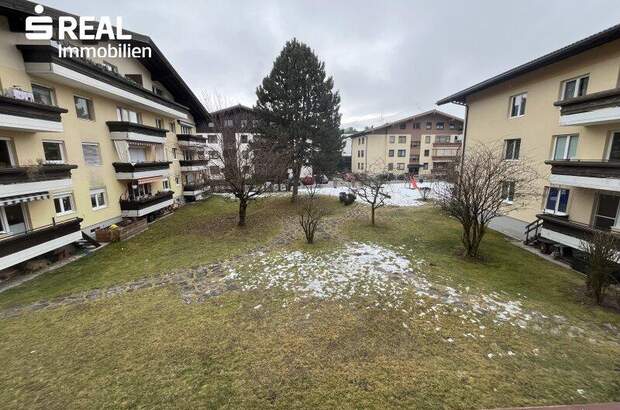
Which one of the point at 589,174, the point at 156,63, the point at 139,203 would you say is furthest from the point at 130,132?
the point at 589,174

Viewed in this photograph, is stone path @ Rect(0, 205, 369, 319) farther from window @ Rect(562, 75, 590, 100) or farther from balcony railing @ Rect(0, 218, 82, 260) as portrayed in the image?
window @ Rect(562, 75, 590, 100)

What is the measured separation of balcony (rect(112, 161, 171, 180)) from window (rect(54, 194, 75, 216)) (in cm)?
347

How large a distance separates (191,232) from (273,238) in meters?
5.57

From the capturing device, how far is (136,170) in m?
16.5

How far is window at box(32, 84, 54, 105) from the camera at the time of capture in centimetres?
1145

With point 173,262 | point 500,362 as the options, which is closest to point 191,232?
point 173,262

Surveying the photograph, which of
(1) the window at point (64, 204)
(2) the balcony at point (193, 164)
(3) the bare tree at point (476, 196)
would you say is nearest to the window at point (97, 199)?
(1) the window at point (64, 204)

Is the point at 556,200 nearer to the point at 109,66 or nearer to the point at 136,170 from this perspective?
the point at 136,170

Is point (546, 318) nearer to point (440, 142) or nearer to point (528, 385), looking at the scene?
point (528, 385)

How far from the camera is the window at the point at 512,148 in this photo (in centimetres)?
1675

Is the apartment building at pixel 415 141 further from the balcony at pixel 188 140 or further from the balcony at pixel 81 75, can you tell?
the balcony at pixel 81 75

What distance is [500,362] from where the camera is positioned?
17.1 ft

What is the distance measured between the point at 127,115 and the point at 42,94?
5.96m

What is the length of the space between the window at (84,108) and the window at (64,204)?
4619mm
